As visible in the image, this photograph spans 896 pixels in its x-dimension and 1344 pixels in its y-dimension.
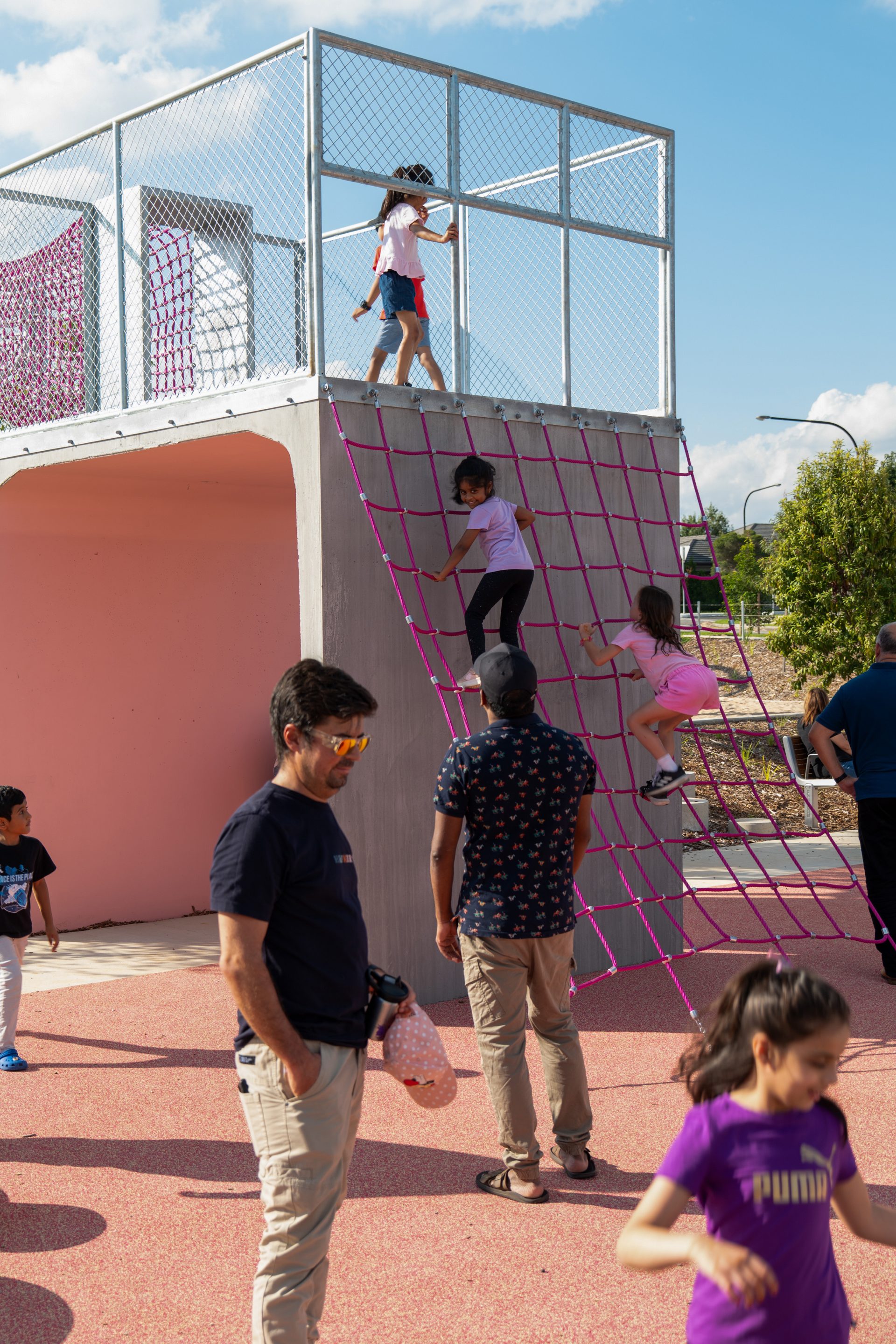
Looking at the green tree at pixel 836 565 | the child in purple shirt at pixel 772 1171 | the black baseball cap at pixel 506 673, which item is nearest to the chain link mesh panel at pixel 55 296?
the black baseball cap at pixel 506 673

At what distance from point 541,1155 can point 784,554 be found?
12903 millimetres

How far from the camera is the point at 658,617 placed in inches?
264

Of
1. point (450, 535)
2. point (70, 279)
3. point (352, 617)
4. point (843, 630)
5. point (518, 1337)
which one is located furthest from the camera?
point (843, 630)

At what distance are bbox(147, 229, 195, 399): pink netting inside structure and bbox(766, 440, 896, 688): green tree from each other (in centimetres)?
1024

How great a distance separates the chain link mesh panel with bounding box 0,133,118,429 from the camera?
8117mm

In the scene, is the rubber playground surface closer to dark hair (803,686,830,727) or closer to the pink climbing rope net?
the pink climbing rope net

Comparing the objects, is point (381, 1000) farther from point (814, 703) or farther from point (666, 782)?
point (814, 703)

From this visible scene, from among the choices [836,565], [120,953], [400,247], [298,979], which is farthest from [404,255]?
[836,565]

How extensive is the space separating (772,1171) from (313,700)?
4.21 ft

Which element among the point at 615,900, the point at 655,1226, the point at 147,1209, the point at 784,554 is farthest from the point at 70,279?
the point at 784,554

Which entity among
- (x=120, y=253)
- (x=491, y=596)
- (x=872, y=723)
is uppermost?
(x=120, y=253)

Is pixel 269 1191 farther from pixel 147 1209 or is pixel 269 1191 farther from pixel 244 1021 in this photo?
pixel 147 1209

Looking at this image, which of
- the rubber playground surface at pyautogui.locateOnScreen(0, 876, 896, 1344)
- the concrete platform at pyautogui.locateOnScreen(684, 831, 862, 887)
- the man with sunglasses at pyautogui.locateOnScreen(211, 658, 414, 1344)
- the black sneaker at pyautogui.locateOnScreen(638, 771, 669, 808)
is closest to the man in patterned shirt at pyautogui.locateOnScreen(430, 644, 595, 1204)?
the rubber playground surface at pyautogui.locateOnScreen(0, 876, 896, 1344)

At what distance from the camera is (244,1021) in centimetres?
266
